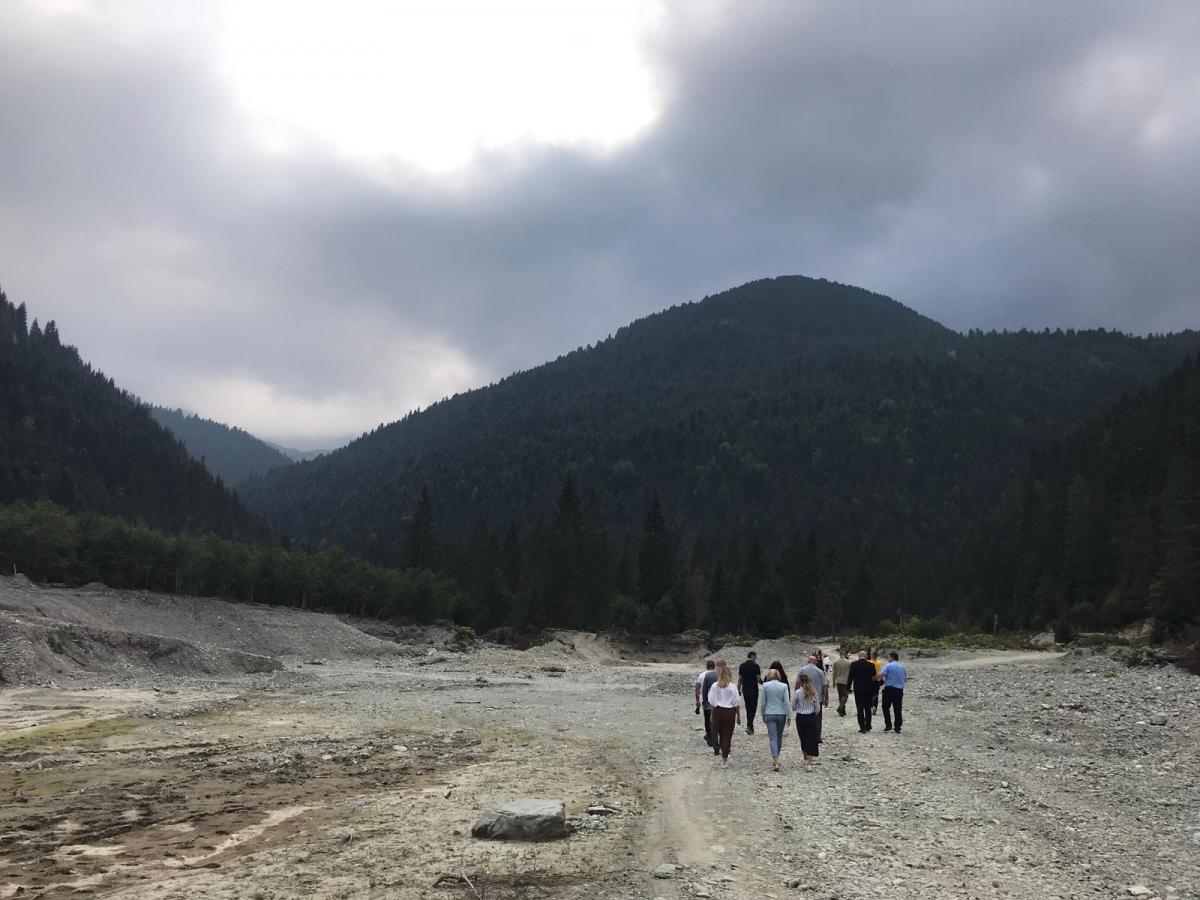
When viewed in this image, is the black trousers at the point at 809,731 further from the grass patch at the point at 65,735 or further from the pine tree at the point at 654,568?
the pine tree at the point at 654,568

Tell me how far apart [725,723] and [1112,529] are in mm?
80328

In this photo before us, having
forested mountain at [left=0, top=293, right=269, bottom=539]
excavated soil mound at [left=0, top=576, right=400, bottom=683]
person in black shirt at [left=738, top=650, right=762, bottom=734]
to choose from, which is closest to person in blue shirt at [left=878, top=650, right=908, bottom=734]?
person in black shirt at [left=738, top=650, right=762, bottom=734]

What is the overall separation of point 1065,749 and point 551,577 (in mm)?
71337

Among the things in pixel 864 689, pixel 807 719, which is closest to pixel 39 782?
pixel 807 719

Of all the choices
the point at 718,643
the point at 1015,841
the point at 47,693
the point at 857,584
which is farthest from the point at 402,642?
the point at 1015,841

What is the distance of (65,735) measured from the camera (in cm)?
2053

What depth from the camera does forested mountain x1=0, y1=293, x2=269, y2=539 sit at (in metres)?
144

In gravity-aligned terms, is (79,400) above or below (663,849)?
above

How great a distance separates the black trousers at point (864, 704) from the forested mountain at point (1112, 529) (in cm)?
3784

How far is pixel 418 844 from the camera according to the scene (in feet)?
32.9

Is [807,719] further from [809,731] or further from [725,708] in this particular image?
[725,708]

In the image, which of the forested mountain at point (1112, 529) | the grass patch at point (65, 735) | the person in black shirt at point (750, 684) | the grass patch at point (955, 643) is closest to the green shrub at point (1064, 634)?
the grass patch at point (955, 643)

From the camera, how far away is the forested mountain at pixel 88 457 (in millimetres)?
144500

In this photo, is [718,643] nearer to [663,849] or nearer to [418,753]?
[418,753]
